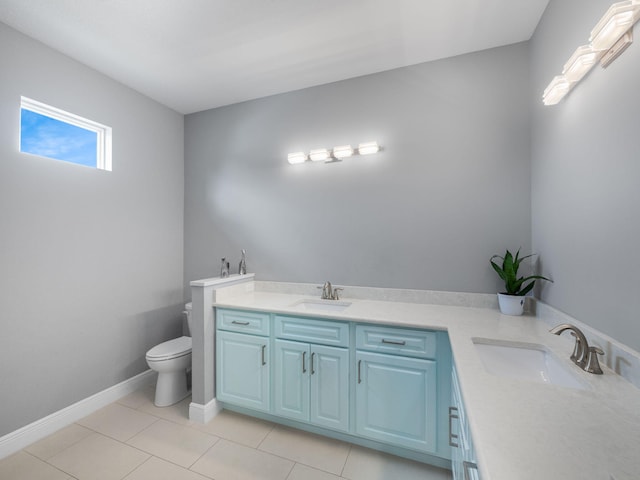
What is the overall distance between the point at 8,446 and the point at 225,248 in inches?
74.8

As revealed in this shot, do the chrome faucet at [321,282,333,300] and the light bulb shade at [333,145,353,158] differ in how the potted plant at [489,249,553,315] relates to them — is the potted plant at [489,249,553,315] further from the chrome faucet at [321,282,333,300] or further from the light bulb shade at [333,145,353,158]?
the light bulb shade at [333,145,353,158]

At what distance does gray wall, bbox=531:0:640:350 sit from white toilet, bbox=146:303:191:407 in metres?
2.66

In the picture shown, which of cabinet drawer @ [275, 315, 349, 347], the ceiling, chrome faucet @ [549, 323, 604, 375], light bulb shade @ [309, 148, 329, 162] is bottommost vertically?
cabinet drawer @ [275, 315, 349, 347]

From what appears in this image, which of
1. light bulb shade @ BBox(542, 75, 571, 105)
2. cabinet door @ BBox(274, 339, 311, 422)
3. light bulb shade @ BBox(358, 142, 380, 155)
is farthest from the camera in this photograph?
light bulb shade @ BBox(358, 142, 380, 155)

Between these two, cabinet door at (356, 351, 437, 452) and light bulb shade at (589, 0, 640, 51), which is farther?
cabinet door at (356, 351, 437, 452)

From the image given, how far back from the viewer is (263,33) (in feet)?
5.94

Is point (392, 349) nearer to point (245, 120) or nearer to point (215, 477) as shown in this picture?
point (215, 477)

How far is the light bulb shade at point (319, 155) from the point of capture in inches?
90.0

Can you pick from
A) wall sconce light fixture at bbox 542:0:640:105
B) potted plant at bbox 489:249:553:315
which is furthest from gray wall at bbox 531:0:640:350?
potted plant at bbox 489:249:553:315

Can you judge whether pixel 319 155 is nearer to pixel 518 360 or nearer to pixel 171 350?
pixel 518 360

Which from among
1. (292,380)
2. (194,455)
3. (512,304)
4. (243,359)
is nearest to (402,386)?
(292,380)

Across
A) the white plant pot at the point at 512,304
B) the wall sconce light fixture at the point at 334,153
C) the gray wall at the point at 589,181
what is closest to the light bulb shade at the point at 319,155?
the wall sconce light fixture at the point at 334,153

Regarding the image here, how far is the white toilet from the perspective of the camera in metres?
2.15

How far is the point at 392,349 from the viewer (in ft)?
5.30
